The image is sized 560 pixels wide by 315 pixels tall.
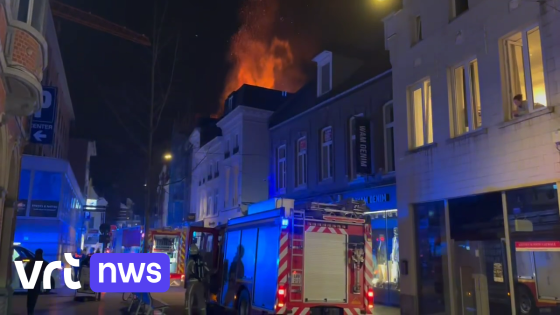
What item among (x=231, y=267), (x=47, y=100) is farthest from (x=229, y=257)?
(x=47, y=100)

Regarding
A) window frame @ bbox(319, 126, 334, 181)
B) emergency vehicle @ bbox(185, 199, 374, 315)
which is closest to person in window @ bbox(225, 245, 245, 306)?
emergency vehicle @ bbox(185, 199, 374, 315)

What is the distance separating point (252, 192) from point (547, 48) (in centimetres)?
2078

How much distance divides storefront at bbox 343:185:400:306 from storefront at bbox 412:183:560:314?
3.04 meters

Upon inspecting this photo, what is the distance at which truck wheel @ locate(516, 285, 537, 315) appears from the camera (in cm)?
916

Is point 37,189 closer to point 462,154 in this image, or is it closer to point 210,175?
point 210,175

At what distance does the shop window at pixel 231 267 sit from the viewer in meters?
11.8

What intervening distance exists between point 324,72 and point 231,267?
12119mm

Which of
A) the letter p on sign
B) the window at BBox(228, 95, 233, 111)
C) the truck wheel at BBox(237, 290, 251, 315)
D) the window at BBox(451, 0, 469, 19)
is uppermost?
the window at BBox(228, 95, 233, 111)

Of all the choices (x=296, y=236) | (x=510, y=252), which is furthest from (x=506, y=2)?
(x=296, y=236)

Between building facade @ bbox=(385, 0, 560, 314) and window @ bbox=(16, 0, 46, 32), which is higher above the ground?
window @ bbox=(16, 0, 46, 32)

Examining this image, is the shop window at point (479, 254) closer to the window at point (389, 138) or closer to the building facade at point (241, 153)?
the window at point (389, 138)

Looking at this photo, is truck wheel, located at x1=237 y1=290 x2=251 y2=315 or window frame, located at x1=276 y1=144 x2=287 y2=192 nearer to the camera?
truck wheel, located at x1=237 y1=290 x2=251 y2=315

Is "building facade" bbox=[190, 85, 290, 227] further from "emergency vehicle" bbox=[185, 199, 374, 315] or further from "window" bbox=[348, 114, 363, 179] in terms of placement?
"emergency vehicle" bbox=[185, 199, 374, 315]

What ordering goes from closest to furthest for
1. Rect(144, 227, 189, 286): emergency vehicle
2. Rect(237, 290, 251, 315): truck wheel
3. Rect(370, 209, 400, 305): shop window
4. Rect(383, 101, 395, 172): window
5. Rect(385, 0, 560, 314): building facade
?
Rect(385, 0, 560, 314): building facade, Rect(237, 290, 251, 315): truck wheel, Rect(370, 209, 400, 305): shop window, Rect(383, 101, 395, 172): window, Rect(144, 227, 189, 286): emergency vehicle
